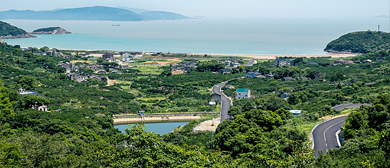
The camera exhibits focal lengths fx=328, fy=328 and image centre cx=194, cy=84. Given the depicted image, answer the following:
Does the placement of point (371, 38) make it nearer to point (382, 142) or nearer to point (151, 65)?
point (151, 65)

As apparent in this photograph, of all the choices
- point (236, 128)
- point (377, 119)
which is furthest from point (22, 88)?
point (377, 119)

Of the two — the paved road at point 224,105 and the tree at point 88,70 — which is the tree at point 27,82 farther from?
the paved road at point 224,105

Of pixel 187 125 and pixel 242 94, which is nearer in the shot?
pixel 187 125

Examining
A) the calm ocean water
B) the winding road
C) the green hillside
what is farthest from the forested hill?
the green hillside

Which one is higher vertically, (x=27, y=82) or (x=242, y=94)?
(x=27, y=82)

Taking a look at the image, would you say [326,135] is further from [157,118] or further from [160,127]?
[157,118]

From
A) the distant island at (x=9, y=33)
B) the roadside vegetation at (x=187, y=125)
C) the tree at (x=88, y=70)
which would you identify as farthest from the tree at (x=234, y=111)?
the distant island at (x=9, y=33)

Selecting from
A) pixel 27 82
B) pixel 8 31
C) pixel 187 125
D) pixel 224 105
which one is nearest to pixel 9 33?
pixel 8 31
